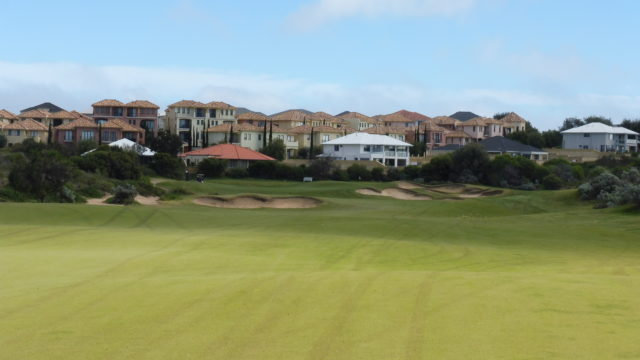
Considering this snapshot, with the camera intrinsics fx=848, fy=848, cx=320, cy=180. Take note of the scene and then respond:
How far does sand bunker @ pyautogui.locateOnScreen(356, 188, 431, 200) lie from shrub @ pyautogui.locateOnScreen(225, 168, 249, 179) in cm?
2397

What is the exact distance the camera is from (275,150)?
122m

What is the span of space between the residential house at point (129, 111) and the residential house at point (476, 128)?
2387 inches

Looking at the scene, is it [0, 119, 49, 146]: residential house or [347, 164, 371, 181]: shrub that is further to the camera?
[0, 119, 49, 146]: residential house

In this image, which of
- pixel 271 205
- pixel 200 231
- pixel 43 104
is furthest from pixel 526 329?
pixel 43 104

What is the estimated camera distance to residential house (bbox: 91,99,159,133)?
143 m

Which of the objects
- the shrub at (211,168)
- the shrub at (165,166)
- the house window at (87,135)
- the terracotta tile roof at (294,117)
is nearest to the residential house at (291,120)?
the terracotta tile roof at (294,117)

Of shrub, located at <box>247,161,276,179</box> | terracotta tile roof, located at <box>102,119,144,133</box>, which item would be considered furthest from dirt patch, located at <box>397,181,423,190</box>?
terracotta tile roof, located at <box>102,119,144,133</box>

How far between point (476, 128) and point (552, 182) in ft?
259

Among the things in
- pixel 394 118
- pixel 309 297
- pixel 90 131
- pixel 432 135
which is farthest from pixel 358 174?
pixel 309 297

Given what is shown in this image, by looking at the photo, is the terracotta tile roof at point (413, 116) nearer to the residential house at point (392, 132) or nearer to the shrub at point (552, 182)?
the residential house at point (392, 132)

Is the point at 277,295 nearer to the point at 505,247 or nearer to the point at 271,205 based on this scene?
Result: the point at 505,247

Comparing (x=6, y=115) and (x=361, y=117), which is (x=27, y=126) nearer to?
(x=6, y=115)

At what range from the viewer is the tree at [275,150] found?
122m

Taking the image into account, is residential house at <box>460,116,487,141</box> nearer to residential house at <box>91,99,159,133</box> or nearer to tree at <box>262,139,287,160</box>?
tree at <box>262,139,287,160</box>
